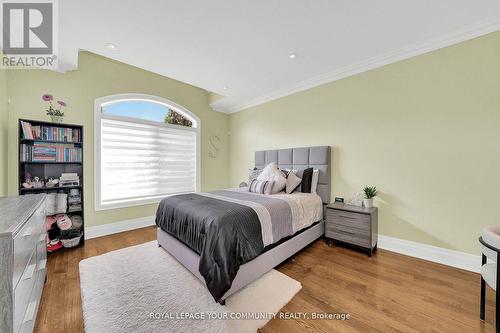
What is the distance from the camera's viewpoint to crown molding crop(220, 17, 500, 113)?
2.08m

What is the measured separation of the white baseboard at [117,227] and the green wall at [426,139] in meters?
3.69

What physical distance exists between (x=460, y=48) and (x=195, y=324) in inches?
158

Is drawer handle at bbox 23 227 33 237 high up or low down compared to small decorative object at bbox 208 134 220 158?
down

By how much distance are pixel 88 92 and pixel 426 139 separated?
201 inches

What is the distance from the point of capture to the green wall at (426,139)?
6.92ft

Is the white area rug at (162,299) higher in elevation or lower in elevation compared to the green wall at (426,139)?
lower

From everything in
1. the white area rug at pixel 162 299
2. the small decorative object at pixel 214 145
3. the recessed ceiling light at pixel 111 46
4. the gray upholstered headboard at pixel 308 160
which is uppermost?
the recessed ceiling light at pixel 111 46

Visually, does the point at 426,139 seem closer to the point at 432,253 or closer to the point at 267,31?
the point at 432,253

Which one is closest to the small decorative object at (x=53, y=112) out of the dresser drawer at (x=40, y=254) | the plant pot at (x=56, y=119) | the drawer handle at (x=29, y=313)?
the plant pot at (x=56, y=119)

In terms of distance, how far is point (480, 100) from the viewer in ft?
6.97

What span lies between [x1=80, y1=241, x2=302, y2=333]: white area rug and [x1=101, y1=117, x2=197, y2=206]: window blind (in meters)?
1.55

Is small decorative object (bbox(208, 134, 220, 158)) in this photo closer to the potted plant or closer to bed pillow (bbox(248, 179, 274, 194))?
bed pillow (bbox(248, 179, 274, 194))

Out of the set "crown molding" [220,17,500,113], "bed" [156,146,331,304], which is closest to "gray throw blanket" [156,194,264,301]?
"bed" [156,146,331,304]

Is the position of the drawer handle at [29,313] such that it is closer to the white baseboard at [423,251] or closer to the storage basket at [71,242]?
the storage basket at [71,242]
